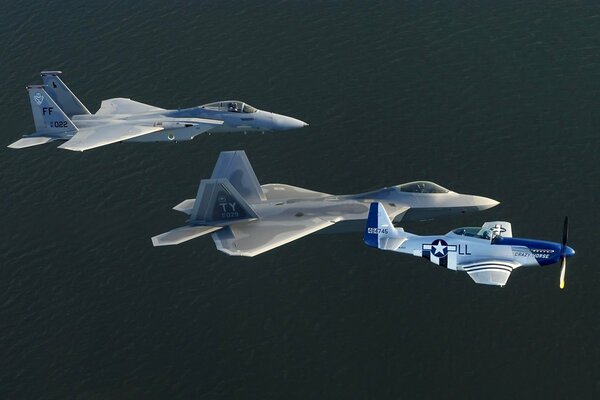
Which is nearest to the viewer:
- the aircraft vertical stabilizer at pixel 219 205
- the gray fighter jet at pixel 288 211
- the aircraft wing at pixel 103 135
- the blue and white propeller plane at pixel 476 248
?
the blue and white propeller plane at pixel 476 248

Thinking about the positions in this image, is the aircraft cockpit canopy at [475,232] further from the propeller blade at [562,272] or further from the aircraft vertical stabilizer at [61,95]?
the aircraft vertical stabilizer at [61,95]

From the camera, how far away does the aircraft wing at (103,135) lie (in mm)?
79625

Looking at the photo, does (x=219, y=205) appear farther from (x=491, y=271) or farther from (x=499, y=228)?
(x=499, y=228)

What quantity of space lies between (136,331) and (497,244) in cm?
2951

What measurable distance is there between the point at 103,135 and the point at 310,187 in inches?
835

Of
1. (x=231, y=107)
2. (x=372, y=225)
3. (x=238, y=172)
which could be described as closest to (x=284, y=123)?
(x=231, y=107)

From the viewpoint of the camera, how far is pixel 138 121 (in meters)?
83.8

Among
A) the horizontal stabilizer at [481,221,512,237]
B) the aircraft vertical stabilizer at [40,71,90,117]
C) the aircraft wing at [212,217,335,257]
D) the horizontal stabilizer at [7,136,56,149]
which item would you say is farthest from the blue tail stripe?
the aircraft vertical stabilizer at [40,71,90,117]

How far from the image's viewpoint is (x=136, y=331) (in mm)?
65688

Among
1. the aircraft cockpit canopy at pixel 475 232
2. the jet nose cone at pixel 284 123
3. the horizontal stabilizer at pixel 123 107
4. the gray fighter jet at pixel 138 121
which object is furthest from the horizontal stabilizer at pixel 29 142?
the aircraft cockpit canopy at pixel 475 232

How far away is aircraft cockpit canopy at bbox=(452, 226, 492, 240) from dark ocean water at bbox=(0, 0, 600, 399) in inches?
156

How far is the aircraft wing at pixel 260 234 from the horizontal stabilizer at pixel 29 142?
23509mm

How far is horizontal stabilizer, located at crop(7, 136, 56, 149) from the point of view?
81.2 metres

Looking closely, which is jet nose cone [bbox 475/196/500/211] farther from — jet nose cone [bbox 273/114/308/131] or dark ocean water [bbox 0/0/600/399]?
jet nose cone [bbox 273/114/308/131]
